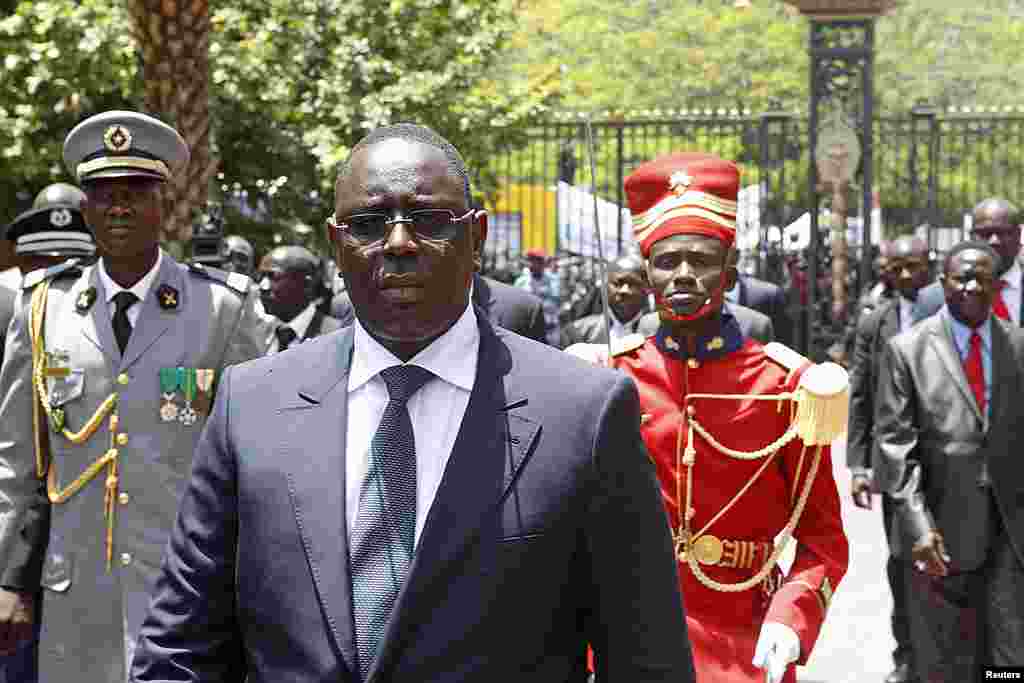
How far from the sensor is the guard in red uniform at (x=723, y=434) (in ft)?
14.7

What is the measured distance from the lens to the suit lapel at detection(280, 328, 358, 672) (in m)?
2.68

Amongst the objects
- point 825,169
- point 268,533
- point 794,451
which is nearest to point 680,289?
point 794,451

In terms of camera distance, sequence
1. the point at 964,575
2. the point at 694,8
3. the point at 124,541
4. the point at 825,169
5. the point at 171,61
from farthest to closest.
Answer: the point at 694,8, the point at 825,169, the point at 171,61, the point at 964,575, the point at 124,541

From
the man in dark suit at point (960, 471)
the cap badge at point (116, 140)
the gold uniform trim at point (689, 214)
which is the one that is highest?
the cap badge at point (116, 140)

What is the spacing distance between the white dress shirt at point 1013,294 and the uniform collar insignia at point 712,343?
4.58m

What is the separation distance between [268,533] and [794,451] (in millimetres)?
2145

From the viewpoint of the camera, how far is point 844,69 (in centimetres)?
1884

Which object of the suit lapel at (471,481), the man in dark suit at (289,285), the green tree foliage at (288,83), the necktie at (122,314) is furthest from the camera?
the green tree foliage at (288,83)

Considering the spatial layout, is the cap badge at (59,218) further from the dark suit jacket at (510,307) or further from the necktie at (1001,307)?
the necktie at (1001,307)

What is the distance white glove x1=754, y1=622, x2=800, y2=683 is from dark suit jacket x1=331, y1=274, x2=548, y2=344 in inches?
88.9

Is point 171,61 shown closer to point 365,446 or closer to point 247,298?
point 247,298

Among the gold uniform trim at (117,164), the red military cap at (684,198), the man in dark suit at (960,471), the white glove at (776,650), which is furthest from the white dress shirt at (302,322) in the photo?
the white glove at (776,650)

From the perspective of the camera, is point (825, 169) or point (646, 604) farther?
point (825, 169)

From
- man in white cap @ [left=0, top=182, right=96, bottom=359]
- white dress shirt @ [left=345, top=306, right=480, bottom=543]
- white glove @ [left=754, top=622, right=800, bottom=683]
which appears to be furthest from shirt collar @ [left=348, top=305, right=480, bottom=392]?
man in white cap @ [left=0, top=182, right=96, bottom=359]
